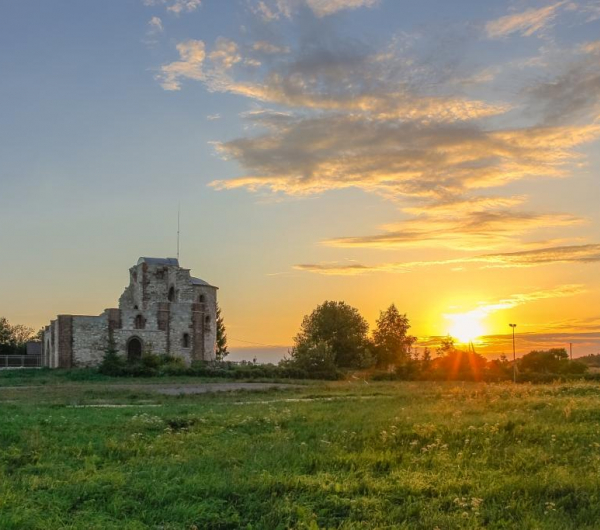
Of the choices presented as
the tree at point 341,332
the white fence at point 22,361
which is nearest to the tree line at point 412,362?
the tree at point 341,332

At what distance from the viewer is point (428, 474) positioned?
9.04 metres

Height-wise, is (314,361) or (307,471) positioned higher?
(314,361)

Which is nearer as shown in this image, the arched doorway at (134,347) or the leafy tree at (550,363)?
the leafy tree at (550,363)

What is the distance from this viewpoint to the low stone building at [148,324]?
5197 centimetres

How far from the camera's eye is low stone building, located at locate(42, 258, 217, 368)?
171 ft

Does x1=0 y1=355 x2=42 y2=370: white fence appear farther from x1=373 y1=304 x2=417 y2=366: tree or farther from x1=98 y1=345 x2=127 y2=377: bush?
x1=373 y1=304 x2=417 y2=366: tree

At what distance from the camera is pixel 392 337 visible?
264 ft

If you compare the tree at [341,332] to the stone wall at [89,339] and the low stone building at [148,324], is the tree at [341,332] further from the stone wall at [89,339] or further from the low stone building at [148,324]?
the stone wall at [89,339]

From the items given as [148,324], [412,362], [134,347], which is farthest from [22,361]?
[412,362]

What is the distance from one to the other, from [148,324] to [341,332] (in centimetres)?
2570

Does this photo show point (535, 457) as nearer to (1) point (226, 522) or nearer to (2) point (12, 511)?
(1) point (226, 522)

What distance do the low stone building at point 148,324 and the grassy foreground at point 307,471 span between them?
3883 centimetres

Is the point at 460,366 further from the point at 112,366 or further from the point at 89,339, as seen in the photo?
the point at 89,339

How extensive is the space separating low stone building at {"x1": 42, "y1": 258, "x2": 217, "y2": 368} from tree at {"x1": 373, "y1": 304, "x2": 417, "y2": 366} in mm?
26232
